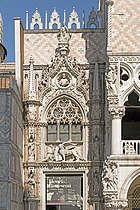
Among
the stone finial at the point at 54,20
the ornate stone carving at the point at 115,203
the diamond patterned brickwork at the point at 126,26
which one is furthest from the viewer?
the stone finial at the point at 54,20

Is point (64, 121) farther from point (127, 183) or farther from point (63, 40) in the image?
point (127, 183)

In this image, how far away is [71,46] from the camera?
22.0m

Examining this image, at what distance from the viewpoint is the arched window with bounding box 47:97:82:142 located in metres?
21.5

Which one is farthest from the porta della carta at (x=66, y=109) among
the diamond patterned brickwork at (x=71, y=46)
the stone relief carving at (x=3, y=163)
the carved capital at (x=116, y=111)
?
the stone relief carving at (x=3, y=163)

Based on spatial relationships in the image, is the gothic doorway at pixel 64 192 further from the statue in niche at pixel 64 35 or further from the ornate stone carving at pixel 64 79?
the statue in niche at pixel 64 35

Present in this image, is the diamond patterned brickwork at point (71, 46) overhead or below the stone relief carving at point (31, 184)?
overhead

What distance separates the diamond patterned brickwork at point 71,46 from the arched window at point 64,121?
64.8 inches

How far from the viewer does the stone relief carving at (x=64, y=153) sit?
21156 millimetres

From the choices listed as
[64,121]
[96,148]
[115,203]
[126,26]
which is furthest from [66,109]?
[115,203]

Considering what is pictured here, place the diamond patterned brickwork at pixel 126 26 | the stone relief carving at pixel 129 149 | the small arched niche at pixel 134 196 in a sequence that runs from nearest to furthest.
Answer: the stone relief carving at pixel 129 149 → the diamond patterned brickwork at pixel 126 26 → the small arched niche at pixel 134 196

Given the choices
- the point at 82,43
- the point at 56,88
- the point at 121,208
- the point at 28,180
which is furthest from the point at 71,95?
the point at 121,208

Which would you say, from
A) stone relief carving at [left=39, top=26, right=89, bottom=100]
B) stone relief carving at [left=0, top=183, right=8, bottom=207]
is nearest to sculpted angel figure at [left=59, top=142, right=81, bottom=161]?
stone relief carving at [left=39, top=26, right=89, bottom=100]

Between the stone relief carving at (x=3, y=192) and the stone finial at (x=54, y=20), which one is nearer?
the stone relief carving at (x=3, y=192)

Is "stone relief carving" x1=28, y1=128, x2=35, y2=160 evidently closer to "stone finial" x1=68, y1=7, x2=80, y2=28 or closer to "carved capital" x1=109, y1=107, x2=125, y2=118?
"carved capital" x1=109, y1=107, x2=125, y2=118
